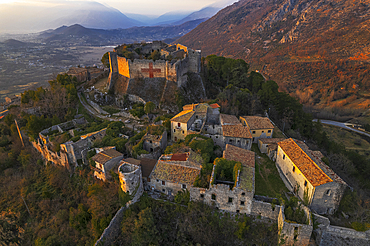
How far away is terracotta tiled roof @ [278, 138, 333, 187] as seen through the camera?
18156mm

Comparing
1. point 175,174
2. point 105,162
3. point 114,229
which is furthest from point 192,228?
point 105,162

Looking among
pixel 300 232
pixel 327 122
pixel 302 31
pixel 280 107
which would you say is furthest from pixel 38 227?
A: pixel 302 31

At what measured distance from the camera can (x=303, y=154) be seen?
21.7 m

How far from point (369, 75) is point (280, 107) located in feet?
247

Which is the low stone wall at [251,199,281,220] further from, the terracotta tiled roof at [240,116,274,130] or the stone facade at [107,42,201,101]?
the stone facade at [107,42,201,101]

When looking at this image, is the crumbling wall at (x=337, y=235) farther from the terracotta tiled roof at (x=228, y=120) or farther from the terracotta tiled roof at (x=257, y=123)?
the terracotta tiled roof at (x=228, y=120)

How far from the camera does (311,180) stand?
18406mm

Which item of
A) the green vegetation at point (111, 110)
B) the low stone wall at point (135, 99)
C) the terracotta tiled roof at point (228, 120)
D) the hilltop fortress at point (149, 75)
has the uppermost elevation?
the hilltop fortress at point (149, 75)

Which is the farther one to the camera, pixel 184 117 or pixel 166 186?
pixel 184 117

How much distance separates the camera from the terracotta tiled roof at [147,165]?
2198 centimetres

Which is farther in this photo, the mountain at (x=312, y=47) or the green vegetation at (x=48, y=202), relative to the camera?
the mountain at (x=312, y=47)

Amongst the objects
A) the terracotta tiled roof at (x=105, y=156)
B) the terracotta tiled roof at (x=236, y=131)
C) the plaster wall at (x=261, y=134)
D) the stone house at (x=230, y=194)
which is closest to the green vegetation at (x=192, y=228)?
the stone house at (x=230, y=194)

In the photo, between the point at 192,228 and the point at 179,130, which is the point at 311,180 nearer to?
the point at 192,228

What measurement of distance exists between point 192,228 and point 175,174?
16.7ft
